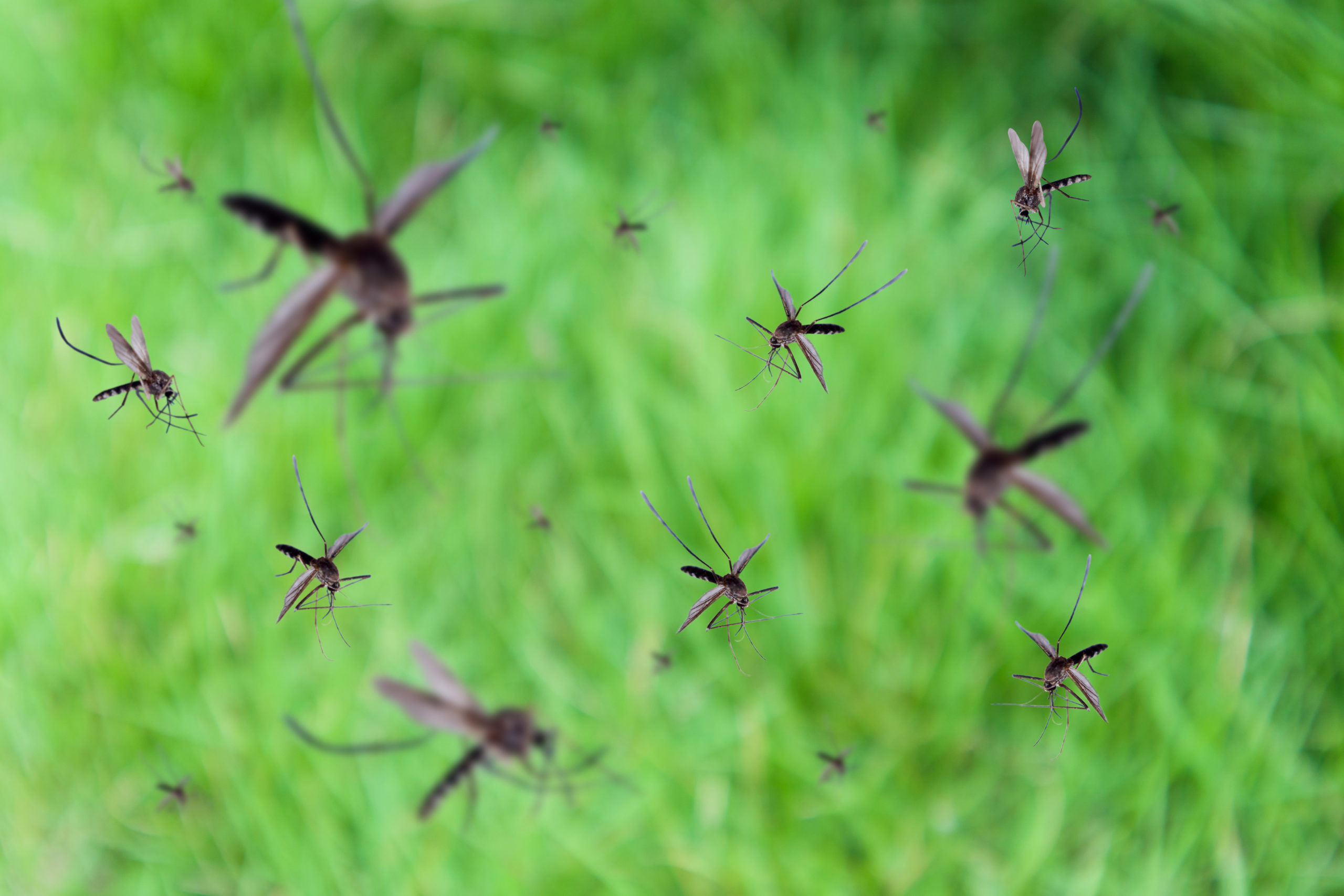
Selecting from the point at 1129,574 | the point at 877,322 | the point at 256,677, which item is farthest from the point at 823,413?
the point at 256,677

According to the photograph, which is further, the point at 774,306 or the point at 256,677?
the point at 774,306

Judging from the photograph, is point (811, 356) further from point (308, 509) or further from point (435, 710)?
point (435, 710)

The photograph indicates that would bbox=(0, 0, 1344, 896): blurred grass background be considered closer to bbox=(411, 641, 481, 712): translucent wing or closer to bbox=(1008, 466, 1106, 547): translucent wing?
bbox=(411, 641, 481, 712): translucent wing

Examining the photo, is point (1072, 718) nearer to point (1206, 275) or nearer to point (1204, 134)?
point (1206, 275)

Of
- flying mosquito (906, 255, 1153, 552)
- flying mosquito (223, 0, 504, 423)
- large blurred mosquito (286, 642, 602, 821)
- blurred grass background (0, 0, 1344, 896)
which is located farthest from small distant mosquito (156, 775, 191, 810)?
flying mosquito (906, 255, 1153, 552)

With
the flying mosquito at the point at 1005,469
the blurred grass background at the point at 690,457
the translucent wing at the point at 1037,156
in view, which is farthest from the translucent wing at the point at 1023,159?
the blurred grass background at the point at 690,457

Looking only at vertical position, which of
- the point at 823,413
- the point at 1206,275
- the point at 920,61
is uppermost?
the point at 920,61

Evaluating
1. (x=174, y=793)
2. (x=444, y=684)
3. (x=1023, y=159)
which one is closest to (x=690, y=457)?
(x=444, y=684)

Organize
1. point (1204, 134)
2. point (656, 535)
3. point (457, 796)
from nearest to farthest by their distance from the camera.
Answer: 1. point (457, 796)
2. point (656, 535)
3. point (1204, 134)
